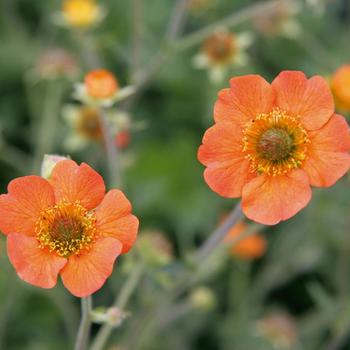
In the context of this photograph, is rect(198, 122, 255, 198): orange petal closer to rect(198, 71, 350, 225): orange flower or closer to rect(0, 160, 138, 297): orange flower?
rect(198, 71, 350, 225): orange flower

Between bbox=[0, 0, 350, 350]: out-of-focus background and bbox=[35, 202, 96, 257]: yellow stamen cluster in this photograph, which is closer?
bbox=[35, 202, 96, 257]: yellow stamen cluster

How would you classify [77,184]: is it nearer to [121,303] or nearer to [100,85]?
[121,303]

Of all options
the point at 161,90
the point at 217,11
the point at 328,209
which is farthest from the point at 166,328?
the point at 217,11

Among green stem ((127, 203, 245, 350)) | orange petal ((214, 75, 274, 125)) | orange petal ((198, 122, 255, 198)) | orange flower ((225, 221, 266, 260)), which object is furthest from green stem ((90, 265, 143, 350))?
orange flower ((225, 221, 266, 260))

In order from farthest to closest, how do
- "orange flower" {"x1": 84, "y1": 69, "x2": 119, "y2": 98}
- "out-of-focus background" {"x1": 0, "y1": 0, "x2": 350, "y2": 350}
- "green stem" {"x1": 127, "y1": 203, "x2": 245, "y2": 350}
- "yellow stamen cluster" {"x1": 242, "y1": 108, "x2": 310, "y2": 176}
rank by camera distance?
"out-of-focus background" {"x1": 0, "y1": 0, "x2": 350, "y2": 350}, "orange flower" {"x1": 84, "y1": 69, "x2": 119, "y2": 98}, "green stem" {"x1": 127, "y1": 203, "x2": 245, "y2": 350}, "yellow stamen cluster" {"x1": 242, "y1": 108, "x2": 310, "y2": 176}

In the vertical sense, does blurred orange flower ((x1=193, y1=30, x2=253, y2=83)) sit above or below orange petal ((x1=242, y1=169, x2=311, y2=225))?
above

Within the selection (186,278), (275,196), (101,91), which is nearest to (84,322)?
(275,196)

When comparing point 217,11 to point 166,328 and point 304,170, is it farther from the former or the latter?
point 304,170

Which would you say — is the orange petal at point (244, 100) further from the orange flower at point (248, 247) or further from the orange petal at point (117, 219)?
the orange flower at point (248, 247)
